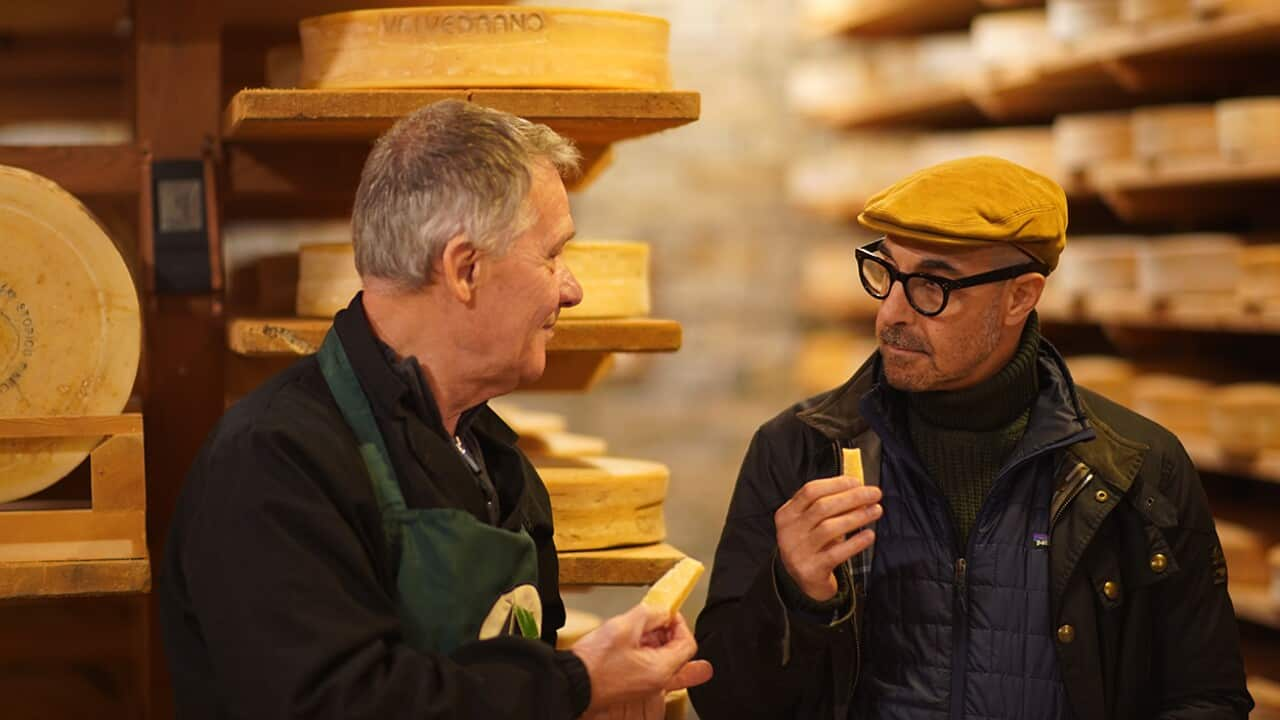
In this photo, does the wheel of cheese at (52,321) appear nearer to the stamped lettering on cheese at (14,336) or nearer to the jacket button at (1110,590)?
the stamped lettering on cheese at (14,336)

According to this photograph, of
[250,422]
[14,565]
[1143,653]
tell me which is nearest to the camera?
[250,422]

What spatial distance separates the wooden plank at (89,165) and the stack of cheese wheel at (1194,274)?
2878 millimetres

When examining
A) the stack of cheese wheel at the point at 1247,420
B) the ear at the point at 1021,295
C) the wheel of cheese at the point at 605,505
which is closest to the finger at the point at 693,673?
the wheel of cheese at the point at 605,505

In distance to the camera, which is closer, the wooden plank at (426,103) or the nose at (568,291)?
the nose at (568,291)

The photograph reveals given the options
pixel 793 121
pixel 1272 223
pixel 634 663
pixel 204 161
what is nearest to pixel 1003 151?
pixel 1272 223

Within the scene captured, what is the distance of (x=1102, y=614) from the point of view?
2.33m

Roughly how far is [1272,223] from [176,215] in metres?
3.41

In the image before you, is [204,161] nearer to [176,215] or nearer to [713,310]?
[176,215]

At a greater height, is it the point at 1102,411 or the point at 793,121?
the point at 793,121

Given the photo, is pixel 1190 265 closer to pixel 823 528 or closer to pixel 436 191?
pixel 823 528

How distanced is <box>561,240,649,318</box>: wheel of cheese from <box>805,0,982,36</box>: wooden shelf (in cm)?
318

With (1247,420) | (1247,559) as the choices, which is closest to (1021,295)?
(1247,420)

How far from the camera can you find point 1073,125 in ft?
14.8

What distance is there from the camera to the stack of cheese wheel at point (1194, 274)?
403 cm
